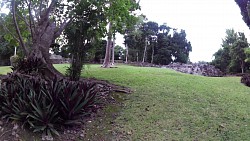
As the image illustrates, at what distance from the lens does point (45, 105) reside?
193 inches

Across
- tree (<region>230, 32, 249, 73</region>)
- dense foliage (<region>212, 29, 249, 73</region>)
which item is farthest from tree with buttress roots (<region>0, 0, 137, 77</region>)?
tree (<region>230, 32, 249, 73</region>)

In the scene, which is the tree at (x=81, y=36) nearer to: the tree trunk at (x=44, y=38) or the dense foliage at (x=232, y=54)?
the tree trunk at (x=44, y=38)

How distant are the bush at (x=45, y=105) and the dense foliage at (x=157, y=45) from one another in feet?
117

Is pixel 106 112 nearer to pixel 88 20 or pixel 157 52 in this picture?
pixel 88 20

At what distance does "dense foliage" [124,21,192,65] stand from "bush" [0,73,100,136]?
35586mm

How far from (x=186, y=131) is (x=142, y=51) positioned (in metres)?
39.0

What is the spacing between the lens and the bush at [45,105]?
4848 millimetres

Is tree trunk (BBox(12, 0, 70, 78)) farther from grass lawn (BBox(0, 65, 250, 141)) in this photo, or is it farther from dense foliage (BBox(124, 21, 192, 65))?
dense foliage (BBox(124, 21, 192, 65))

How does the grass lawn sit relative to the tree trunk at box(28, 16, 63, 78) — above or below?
below

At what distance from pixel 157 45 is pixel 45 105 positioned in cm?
4005

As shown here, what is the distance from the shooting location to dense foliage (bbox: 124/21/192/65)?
4228 centimetres

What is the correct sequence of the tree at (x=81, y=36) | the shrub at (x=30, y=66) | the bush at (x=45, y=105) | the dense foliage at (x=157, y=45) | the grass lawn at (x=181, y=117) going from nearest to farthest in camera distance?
the bush at (x=45, y=105)
the grass lawn at (x=181, y=117)
the tree at (x=81, y=36)
the shrub at (x=30, y=66)
the dense foliage at (x=157, y=45)

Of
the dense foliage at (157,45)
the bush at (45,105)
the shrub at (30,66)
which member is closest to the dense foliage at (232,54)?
the dense foliage at (157,45)

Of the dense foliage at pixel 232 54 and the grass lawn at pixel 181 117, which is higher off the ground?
the dense foliage at pixel 232 54
